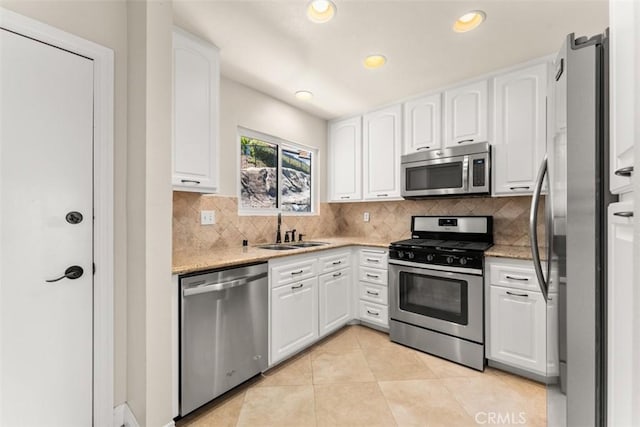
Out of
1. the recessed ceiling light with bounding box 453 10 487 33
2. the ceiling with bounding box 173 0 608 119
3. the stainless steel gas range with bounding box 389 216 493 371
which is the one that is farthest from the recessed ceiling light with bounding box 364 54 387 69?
the stainless steel gas range with bounding box 389 216 493 371

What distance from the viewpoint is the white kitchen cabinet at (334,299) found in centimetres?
265

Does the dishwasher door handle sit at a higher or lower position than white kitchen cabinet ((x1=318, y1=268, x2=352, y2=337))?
higher

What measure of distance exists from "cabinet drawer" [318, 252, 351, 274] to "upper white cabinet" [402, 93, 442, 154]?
52.1 inches

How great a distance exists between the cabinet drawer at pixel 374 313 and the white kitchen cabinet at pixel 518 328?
3.10 ft

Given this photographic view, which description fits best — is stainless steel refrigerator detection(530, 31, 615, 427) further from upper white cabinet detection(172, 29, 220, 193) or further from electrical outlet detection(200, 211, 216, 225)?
electrical outlet detection(200, 211, 216, 225)

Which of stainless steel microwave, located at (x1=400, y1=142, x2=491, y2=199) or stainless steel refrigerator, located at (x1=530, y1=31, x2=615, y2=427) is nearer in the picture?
stainless steel refrigerator, located at (x1=530, y1=31, x2=615, y2=427)

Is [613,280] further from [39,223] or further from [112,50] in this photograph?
[112,50]

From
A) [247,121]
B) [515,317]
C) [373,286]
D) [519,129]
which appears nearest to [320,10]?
[247,121]

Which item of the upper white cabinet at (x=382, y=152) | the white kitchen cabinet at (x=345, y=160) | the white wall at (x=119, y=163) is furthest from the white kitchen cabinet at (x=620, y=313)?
the white kitchen cabinet at (x=345, y=160)

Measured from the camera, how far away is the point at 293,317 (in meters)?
2.34

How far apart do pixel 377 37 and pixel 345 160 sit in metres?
1.71

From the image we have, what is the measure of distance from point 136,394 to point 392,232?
112 inches

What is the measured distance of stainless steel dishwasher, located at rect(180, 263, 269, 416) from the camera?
1622 millimetres

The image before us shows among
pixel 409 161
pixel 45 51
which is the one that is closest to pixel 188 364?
pixel 45 51
